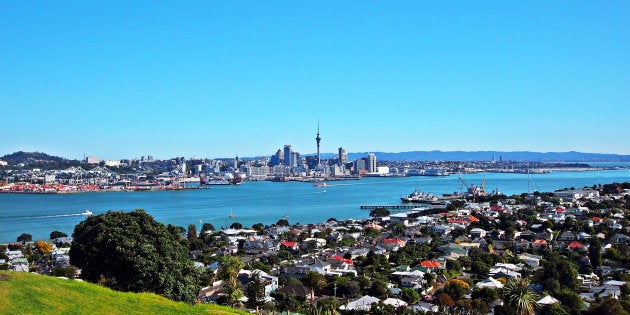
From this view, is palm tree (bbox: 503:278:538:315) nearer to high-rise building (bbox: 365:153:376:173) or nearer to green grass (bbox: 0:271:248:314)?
green grass (bbox: 0:271:248:314)

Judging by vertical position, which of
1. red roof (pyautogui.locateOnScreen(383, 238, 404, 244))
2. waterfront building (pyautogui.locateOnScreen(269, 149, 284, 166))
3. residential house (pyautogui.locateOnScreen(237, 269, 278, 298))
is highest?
waterfront building (pyautogui.locateOnScreen(269, 149, 284, 166))

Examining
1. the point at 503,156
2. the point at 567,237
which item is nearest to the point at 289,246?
the point at 567,237

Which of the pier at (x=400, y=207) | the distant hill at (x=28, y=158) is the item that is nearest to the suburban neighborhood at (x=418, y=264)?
the pier at (x=400, y=207)

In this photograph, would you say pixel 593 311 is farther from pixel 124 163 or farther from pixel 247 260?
pixel 124 163

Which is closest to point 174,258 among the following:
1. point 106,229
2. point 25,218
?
point 106,229

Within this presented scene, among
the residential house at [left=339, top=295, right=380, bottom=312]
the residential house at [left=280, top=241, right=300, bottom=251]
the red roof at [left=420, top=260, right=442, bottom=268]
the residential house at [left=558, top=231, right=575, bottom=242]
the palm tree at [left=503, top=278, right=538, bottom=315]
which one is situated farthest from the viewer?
the residential house at [left=558, top=231, right=575, bottom=242]

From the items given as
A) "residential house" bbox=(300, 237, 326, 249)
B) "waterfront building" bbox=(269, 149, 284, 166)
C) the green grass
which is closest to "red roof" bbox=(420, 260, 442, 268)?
"residential house" bbox=(300, 237, 326, 249)
